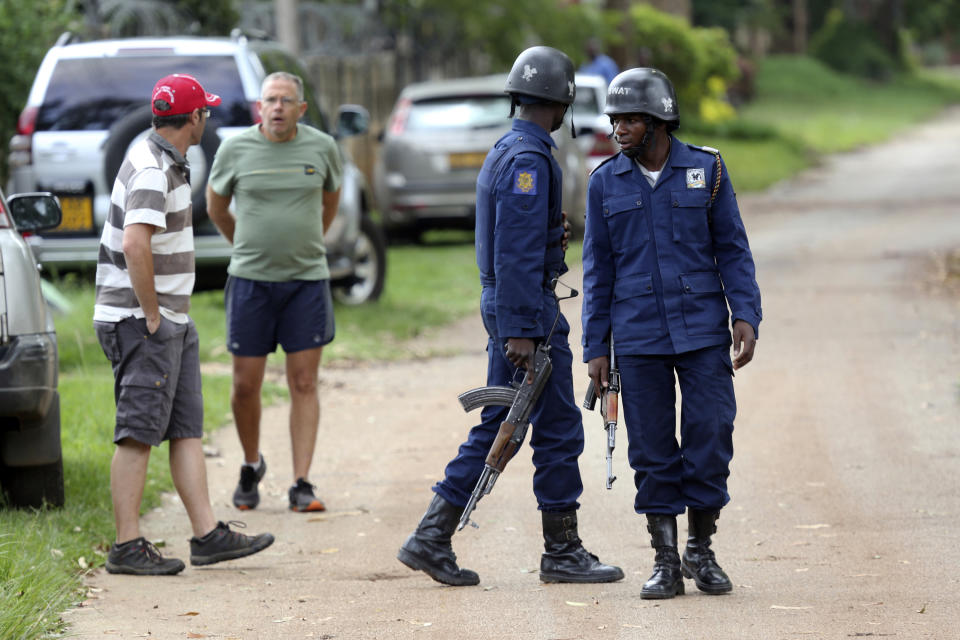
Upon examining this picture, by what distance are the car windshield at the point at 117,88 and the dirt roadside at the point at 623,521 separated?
78.6 inches

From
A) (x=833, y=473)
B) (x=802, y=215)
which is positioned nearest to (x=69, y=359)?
(x=833, y=473)

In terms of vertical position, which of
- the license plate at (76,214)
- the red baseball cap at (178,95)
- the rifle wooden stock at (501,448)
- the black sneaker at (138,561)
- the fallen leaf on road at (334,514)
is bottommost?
the fallen leaf on road at (334,514)

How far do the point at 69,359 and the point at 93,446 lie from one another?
2.52 meters

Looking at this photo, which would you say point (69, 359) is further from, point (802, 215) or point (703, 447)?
point (802, 215)

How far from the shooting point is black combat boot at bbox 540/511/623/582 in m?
5.59

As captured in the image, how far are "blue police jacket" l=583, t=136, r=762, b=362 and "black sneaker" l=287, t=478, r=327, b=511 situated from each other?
7.12 feet

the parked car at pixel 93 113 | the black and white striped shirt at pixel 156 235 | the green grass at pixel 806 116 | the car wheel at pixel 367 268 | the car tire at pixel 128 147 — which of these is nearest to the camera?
the black and white striped shirt at pixel 156 235

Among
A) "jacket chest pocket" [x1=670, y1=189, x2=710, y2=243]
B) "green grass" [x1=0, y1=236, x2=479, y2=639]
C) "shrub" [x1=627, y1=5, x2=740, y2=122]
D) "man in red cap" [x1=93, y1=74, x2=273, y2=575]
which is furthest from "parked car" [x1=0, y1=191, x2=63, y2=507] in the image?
"shrub" [x1=627, y1=5, x2=740, y2=122]

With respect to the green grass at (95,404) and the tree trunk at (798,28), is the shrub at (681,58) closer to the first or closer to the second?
the green grass at (95,404)

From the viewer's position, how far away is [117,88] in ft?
34.1

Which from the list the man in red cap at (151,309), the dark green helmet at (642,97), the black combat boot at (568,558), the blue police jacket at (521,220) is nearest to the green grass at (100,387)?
the man in red cap at (151,309)

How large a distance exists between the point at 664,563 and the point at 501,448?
0.70m

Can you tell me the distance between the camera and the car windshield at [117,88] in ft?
34.1

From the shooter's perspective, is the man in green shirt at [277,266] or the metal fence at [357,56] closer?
the man in green shirt at [277,266]
